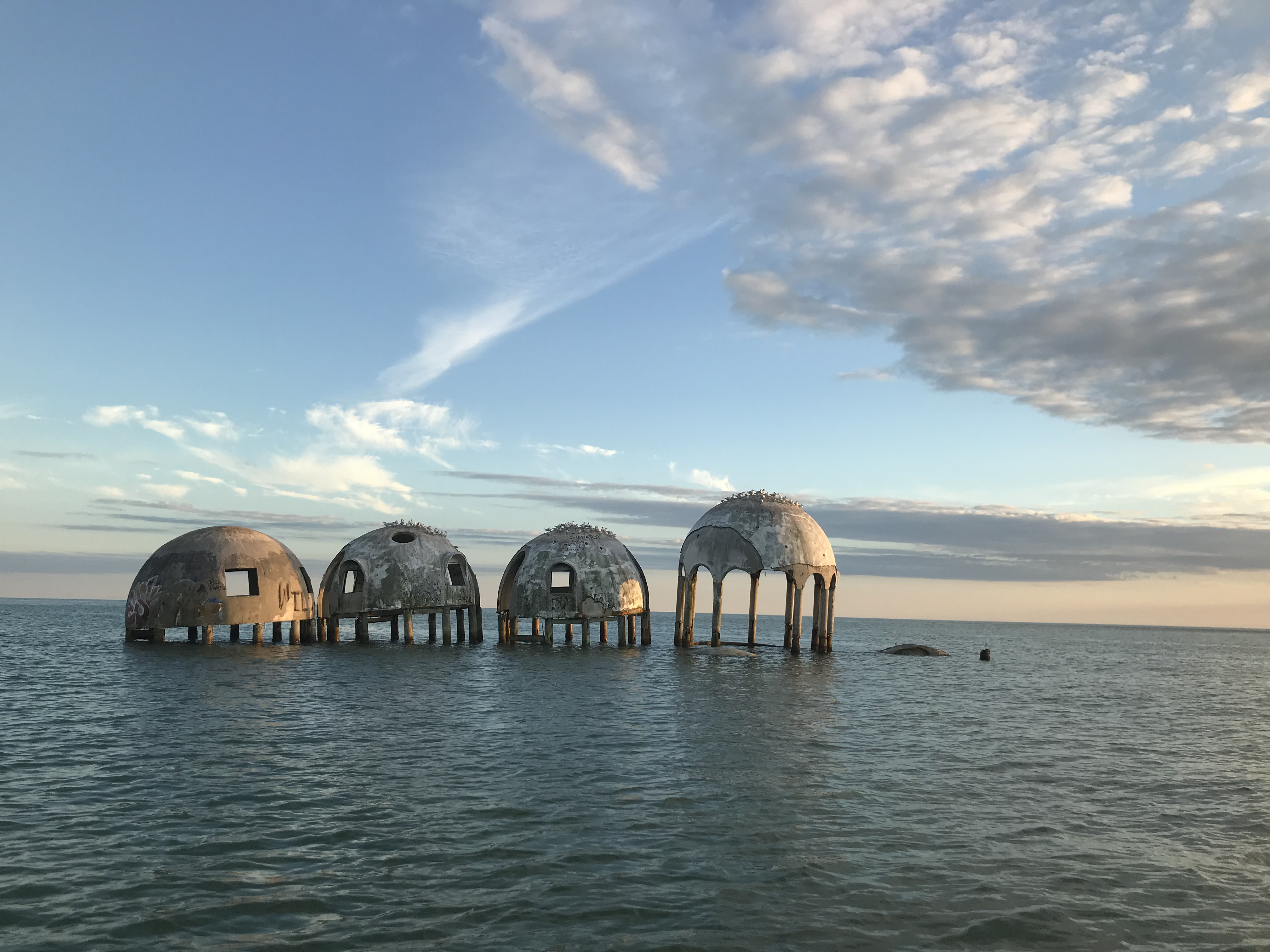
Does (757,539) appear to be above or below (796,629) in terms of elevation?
above

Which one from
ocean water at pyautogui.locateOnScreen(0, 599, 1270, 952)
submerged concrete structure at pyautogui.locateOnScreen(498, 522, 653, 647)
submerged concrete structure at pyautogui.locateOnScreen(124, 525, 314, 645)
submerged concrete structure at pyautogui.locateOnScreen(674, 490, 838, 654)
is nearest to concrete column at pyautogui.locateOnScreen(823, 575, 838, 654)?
submerged concrete structure at pyautogui.locateOnScreen(674, 490, 838, 654)

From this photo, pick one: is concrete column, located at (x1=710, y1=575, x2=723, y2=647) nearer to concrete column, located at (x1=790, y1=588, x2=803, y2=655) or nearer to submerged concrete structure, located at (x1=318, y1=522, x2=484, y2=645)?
concrete column, located at (x1=790, y1=588, x2=803, y2=655)

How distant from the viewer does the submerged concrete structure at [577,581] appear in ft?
142

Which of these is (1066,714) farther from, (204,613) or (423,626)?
(423,626)

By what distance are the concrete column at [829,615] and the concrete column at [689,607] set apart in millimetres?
6904

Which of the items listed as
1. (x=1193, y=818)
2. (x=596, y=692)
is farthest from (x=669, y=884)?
(x=596, y=692)

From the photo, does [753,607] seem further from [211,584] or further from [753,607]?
[211,584]

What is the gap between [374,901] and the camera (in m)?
8.98

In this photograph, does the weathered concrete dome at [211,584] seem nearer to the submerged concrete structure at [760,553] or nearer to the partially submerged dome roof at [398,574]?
the partially submerged dome roof at [398,574]

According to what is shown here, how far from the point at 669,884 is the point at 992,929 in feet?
11.1

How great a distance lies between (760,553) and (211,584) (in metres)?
26.2

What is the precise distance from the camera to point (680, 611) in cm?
4347

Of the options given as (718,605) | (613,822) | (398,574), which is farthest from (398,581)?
(613,822)

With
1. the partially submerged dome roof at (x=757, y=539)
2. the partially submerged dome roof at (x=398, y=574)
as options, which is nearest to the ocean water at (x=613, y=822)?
the partially submerged dome roof at (x=757, y=539)
